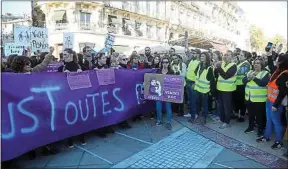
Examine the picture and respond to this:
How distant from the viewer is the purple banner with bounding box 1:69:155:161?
169 inches

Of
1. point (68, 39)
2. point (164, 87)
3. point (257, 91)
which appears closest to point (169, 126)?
point (164, 87)

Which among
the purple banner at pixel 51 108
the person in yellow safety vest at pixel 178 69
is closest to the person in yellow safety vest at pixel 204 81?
the person in yellow safety vest at pixel 178 69

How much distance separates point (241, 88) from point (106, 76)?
135 inches

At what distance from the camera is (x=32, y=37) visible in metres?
9.01

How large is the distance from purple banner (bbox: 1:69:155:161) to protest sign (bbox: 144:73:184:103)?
20.8 inches

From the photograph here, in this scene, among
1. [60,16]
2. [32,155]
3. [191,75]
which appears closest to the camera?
[32,155]

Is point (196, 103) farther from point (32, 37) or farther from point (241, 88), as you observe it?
point (32, 37)

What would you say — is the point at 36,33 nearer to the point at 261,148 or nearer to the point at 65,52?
the point at 65,52

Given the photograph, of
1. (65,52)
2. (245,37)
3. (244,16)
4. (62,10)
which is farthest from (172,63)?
(244,16)

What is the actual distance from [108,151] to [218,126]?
2.97 metres

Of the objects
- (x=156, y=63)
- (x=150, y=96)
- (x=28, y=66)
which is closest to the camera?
(x=28, y=66)

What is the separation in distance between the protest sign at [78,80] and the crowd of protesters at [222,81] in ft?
0.81

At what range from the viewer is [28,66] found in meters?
5.10

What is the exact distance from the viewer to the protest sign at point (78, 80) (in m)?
5.29
